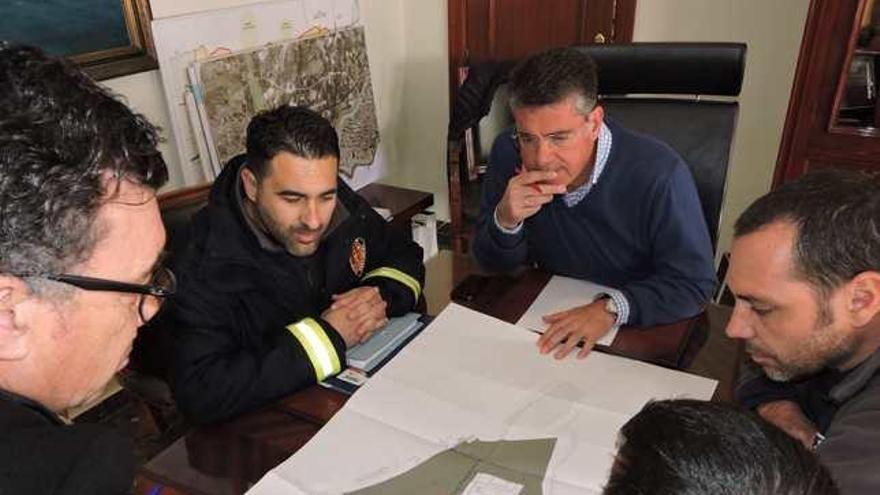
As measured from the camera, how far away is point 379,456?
921 millimetres

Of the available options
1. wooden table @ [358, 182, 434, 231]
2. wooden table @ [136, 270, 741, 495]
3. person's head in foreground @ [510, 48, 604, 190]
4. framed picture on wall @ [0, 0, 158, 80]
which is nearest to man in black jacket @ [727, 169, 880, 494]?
wooden table @ [136, 270, 741, 495]

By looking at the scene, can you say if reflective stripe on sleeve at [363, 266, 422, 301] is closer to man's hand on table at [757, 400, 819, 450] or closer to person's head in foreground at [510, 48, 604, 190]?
person's head in foreground at [510, 48, 604, 190]

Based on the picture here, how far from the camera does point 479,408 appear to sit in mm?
1000

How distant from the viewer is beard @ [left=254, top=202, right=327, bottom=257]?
4.48ft

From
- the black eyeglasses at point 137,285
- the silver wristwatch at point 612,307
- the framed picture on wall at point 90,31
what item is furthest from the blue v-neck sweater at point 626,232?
the framed picture on wall at point 90,31

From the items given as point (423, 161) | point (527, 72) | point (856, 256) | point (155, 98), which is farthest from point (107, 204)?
point (423, 161)

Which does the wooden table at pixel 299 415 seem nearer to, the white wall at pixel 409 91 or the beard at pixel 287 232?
the beard at pixel 287 232

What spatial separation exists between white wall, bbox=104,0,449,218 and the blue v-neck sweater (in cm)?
166

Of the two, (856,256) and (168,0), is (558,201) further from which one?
(168,0)

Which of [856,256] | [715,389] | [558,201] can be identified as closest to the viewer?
[856,256]

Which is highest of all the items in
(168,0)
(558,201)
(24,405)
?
(168,0)

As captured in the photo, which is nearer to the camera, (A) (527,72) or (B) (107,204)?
(B) (107,204)

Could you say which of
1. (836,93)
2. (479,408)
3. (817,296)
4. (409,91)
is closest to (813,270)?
(817,296)

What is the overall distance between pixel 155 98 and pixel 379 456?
5.57 feet
